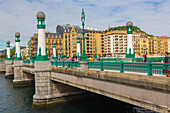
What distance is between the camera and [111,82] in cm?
1075

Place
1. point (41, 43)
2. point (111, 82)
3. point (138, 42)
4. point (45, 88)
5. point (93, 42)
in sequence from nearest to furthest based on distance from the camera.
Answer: point (111, 82), point (45, 88), point (41, 43), point (93, 42), point (138, 42)

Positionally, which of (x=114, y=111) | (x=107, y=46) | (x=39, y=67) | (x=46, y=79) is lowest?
(x=114, y=111)

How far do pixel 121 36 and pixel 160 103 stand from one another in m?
104

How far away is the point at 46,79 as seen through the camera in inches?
752

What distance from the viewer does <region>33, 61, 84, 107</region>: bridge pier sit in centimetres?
1844

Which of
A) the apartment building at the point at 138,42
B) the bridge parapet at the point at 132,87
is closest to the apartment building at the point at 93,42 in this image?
the apartment building at the point at 138,42

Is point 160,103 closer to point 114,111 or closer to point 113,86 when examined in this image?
point 113,86

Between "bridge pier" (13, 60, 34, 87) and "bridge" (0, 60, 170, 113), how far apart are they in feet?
50.3

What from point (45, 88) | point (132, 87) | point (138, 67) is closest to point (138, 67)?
point (138, 67)

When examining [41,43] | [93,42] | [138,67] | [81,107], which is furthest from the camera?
[93,42]

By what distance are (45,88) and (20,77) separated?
663 inches

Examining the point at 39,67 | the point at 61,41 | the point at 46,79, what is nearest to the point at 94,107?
the point at 46,79

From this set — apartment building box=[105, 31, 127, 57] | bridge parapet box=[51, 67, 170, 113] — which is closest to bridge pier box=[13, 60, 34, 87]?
bridge parapet box=[51, 67, 170, 113]

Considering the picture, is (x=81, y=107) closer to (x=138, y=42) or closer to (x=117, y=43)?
(x=117, y=43)
